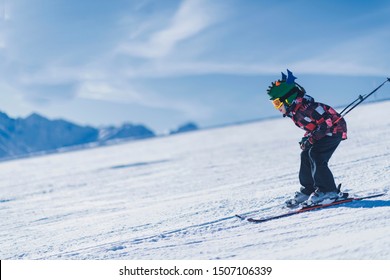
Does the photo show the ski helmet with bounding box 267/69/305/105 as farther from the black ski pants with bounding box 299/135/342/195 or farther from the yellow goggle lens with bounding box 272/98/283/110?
the black ski pants with bounding box 299/135/342/195

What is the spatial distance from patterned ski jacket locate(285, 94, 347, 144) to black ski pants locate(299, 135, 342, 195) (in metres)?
0.08

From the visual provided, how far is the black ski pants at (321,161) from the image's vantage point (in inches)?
159

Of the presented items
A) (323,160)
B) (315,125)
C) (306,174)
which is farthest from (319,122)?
(306,174)

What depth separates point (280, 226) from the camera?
362 cm

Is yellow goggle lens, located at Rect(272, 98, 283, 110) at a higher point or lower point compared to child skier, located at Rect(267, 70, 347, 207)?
higher

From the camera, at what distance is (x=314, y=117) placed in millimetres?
3947

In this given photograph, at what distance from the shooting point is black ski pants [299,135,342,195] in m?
4.05

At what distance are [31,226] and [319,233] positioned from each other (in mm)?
4307

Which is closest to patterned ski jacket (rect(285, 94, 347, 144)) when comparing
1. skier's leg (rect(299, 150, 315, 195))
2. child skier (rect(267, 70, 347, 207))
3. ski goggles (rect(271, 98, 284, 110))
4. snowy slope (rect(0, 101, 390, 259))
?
child skier (rect(267, 70, 347, 207))

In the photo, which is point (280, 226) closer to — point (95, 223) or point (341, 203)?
point (341, 203)

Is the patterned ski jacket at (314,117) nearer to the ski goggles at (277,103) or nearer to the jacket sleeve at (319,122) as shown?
the jacket sleeve at (319,122)

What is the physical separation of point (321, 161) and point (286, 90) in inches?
35.7
